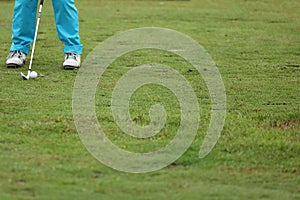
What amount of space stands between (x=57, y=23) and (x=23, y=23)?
0.35 meters

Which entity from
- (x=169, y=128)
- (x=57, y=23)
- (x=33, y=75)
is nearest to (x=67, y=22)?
(x=57, y=23)

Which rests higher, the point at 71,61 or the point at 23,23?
the point at 23,23

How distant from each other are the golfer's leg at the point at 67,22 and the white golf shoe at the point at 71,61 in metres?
0.05

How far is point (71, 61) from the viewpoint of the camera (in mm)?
7090

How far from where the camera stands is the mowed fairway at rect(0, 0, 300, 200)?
3.90 meters

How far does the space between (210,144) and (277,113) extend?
3.34ft

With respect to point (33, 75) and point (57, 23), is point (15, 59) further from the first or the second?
point (33, 75)

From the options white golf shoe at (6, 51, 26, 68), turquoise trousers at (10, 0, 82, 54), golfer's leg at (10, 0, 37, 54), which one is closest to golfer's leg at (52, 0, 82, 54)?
turquoise trousers at (10, 0, 82, 54)

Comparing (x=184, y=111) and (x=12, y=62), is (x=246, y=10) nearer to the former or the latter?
(x=12, y=62)

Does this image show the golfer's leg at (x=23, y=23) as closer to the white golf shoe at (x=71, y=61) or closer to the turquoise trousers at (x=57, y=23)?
the turquoise trousers at (x=57, y=23)

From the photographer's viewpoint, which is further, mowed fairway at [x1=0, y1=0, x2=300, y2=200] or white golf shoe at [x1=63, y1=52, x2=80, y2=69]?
white golf shoe at [x1=63, y1=52, x2=80, y2=69]

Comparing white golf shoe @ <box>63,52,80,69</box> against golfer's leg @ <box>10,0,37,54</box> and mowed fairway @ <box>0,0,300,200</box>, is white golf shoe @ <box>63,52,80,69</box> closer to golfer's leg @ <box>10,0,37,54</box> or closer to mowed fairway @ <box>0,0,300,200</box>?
mowed fairway @ <box>0,0,300,200</box>

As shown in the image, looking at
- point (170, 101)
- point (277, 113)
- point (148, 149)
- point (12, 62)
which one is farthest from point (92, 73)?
point (148, 149)

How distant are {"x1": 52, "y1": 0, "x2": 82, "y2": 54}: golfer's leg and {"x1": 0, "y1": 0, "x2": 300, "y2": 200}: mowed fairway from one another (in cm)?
25
